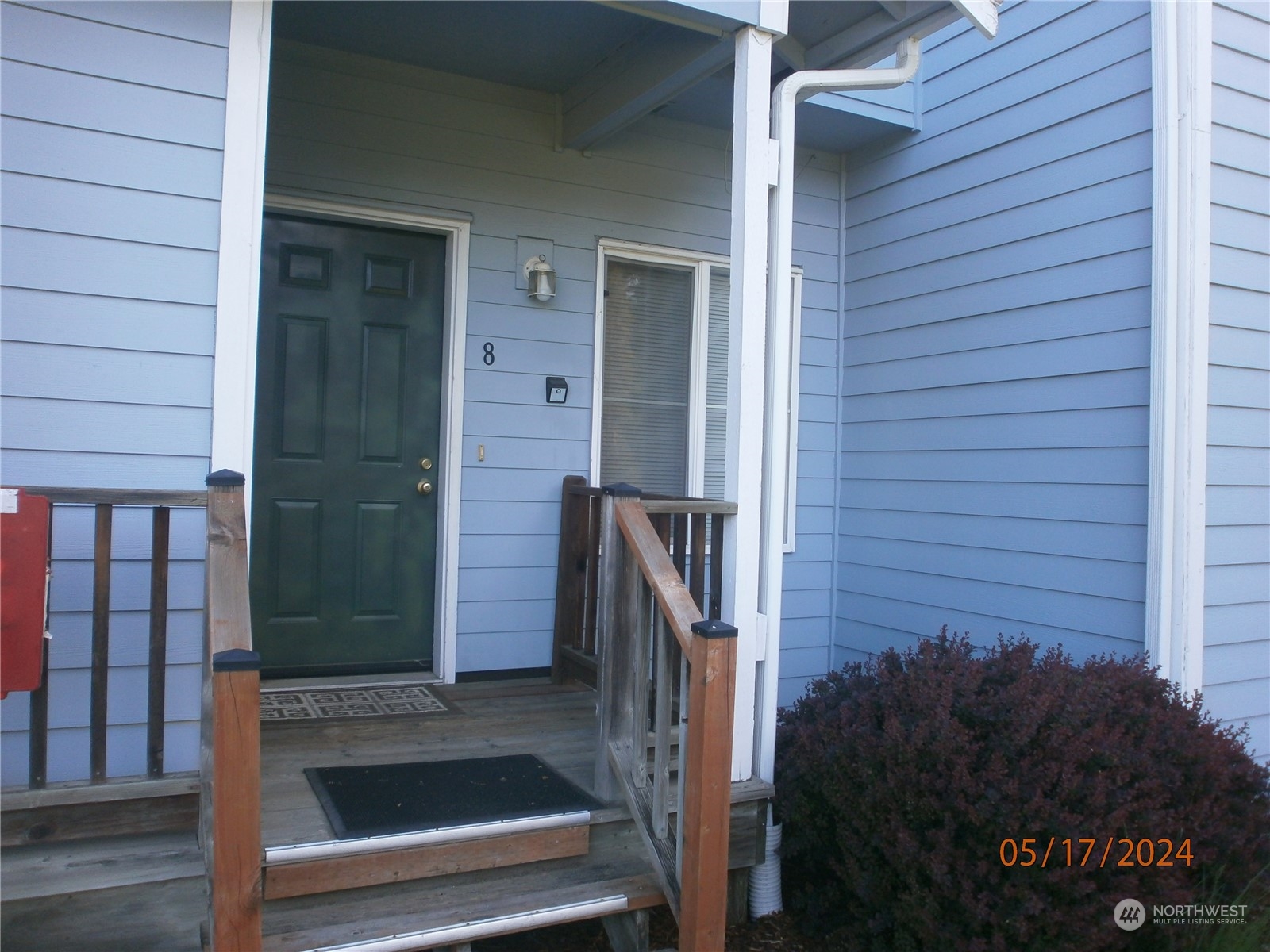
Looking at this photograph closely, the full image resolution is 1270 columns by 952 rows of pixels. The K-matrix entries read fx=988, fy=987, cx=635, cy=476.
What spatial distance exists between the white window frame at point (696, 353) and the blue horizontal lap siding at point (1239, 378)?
6.29 feet

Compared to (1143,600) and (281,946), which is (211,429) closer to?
(281,946)

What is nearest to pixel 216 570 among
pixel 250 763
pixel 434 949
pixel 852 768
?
pixel 250 763

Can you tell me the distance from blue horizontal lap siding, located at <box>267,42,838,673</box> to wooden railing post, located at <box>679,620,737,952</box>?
6.73ft

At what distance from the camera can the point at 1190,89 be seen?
146 inches

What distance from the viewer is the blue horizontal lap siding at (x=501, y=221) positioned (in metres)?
4.08

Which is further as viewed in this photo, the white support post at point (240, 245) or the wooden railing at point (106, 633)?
the white support post at point (240, 245)

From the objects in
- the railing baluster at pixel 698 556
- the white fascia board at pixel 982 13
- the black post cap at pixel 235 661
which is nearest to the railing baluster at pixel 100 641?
the black post cap at pixel 235 661

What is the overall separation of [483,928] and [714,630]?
0.97 m

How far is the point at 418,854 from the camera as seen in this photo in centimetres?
262

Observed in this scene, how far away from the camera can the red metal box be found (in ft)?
7.39

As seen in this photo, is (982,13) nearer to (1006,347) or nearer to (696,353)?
(1006,347)

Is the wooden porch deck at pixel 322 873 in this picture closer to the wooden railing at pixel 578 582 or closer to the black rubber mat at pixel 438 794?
the black rubber mat at pixel 438 794
